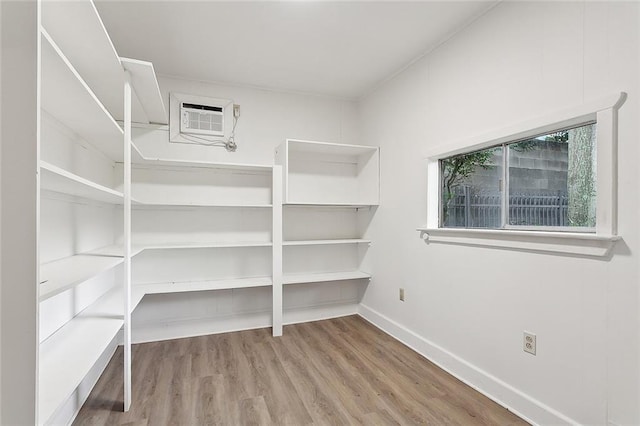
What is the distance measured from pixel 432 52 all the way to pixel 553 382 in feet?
7.67

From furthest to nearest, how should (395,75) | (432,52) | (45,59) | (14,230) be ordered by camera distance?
(395,75) < (432,52) < (45,59) < (14,230)

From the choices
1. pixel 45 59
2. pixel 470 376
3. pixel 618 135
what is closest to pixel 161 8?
pixel 45 59

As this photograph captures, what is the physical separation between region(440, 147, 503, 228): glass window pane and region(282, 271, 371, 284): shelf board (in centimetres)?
117

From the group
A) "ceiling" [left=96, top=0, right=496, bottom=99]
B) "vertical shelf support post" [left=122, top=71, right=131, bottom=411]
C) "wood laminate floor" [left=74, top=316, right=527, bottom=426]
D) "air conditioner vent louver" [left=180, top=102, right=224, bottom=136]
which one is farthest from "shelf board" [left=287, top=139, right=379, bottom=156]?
"wood laminate floor" [left=74, top=316, right=527, bottom=426]

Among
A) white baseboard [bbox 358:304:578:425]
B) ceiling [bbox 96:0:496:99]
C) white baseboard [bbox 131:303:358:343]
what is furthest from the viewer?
white baseboard [bbox 131:303:358:343]

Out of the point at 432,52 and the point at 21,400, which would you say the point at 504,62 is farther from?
the point at 21,400

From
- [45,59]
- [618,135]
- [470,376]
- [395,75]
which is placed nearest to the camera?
[45,59]

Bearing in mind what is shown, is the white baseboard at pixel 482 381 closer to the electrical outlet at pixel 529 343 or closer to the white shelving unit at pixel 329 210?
the electrical outlet at pixel 529 343

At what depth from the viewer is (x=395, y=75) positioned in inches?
116

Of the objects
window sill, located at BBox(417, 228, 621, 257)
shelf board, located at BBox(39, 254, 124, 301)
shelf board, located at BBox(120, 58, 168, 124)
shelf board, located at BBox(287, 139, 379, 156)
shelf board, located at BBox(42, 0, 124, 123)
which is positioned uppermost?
shelf board, located at BBox(120, 58, 168, 124)

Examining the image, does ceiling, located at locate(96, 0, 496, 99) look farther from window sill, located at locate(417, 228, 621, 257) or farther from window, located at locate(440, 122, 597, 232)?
window sill, located at locate(417, 228, 621, 257)

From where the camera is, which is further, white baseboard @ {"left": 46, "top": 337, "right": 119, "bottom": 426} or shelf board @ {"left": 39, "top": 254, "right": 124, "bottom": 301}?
white baseboard @ {"left": 46, "top": 337, "right": 119, "bottom": 426}

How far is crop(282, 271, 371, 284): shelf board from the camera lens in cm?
314

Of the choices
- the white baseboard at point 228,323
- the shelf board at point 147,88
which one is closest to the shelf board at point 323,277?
the white baseboard at point 228,323
